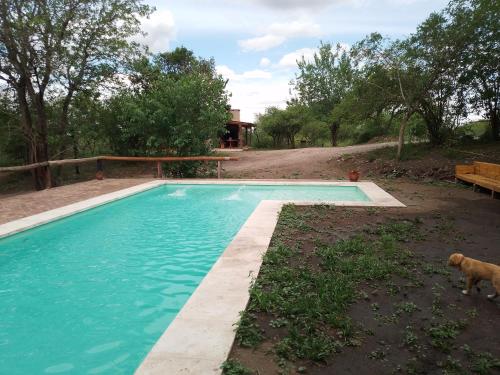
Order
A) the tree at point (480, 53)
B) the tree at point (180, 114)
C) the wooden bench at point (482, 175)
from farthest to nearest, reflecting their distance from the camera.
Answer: the tree at point (180, 114), the tree at point (480, 53), the wooden bench at point (482, 175)

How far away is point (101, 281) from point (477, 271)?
167 inches

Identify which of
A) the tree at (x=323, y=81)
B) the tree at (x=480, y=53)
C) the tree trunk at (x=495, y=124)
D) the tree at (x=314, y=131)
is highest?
the tree at (x=323, y=81)

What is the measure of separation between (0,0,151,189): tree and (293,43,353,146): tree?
20.9 m

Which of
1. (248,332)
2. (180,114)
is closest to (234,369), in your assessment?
(248,332)

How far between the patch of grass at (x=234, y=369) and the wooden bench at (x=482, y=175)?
806cm

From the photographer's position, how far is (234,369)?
2.33 meters

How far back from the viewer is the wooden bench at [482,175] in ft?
27.2

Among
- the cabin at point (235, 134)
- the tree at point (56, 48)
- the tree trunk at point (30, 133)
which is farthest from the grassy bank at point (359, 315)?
the cabin at point (235, 134)

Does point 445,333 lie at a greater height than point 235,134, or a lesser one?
lesser

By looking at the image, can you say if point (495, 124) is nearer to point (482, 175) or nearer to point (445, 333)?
point (482, 175)

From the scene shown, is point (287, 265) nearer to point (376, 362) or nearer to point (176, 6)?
point (376, 362)

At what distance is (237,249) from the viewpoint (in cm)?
488

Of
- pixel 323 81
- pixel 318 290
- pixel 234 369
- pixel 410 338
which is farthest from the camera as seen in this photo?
pixel 323 81

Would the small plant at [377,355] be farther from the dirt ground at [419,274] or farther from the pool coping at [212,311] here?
the pool coping at [212,311]
